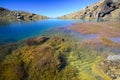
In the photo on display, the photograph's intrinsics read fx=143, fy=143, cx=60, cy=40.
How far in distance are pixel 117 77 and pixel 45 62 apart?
8021mm

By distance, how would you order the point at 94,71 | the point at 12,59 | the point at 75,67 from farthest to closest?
1. the point at 12,59
2. the point at 75,67
3. the point at 94,71

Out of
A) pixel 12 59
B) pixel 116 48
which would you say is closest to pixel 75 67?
pixel 12 59

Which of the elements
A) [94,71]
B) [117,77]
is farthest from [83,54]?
[117,77]

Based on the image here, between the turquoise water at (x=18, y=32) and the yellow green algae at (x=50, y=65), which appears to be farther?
the turquoise water at (x=18, y=32)

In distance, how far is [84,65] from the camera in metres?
17.5

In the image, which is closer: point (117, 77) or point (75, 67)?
point (117, 77)

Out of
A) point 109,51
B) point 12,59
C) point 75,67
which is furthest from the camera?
point 109,51

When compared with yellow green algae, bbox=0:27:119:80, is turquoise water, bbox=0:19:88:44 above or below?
above

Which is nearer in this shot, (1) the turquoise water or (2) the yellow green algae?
(2) the yellow green algae

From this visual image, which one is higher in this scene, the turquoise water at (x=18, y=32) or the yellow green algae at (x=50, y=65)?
the turquoise water at (x=18, y=32)

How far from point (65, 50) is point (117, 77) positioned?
1015 cm

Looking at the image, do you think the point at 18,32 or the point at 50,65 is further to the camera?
the point at 18,32

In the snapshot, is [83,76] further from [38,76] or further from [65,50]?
[65,50]

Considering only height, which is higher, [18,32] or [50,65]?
[18,32]
